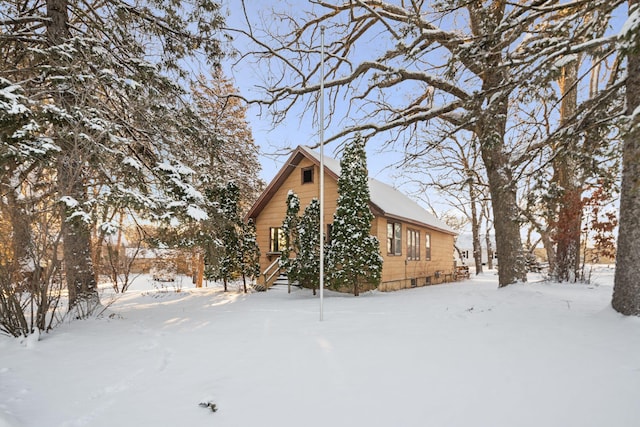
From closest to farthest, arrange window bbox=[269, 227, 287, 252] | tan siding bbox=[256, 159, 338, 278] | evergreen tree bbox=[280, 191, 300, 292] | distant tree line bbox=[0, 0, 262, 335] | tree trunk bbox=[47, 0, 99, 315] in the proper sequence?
1. distant tree line bbox=[0, 0, 262, 335]
2. tree trunk bbox=[47, 0, 99, 315]
3. evergreen tree bbox=[280, 191, 300, 292]
4. tan siding bbox=[256, 159, 338, 278]
5. window bbox=[269, 227, 287, 252]

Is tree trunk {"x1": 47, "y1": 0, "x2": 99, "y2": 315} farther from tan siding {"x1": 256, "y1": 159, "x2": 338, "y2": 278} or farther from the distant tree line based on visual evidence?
tan siding {"x1": 256, "y1": 159, "x2": 338, "y2": 278}

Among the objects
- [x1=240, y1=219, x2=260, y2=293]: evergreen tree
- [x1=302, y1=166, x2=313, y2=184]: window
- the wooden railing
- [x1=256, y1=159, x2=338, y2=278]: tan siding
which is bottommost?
the wooden railing

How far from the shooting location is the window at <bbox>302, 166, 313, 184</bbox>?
1345cm

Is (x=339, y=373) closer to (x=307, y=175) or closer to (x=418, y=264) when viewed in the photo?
(x=307, y=175)

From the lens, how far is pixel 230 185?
12281 mm

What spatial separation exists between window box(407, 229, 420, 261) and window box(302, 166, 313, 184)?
527 centimetres

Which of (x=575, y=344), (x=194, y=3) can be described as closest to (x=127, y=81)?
(x=194, y=3)

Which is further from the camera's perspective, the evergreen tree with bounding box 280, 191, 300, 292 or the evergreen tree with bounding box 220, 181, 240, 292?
the evergreen tree with bounding box 220, 181, 240, 292

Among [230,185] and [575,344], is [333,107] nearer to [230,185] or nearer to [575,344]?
[230,185]

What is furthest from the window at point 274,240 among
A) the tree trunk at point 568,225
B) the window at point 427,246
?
the tree trunk at point 568,225

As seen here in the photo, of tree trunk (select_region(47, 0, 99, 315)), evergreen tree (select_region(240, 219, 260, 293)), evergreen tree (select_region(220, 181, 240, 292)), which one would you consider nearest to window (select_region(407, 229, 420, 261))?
evergreen tree (select_region(240, 219, 260, 293))

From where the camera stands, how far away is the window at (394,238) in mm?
13148

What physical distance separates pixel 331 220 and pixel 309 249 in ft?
6.87

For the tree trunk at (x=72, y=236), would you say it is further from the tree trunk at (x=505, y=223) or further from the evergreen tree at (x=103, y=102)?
the tree trunk at (x=505, y=223)
